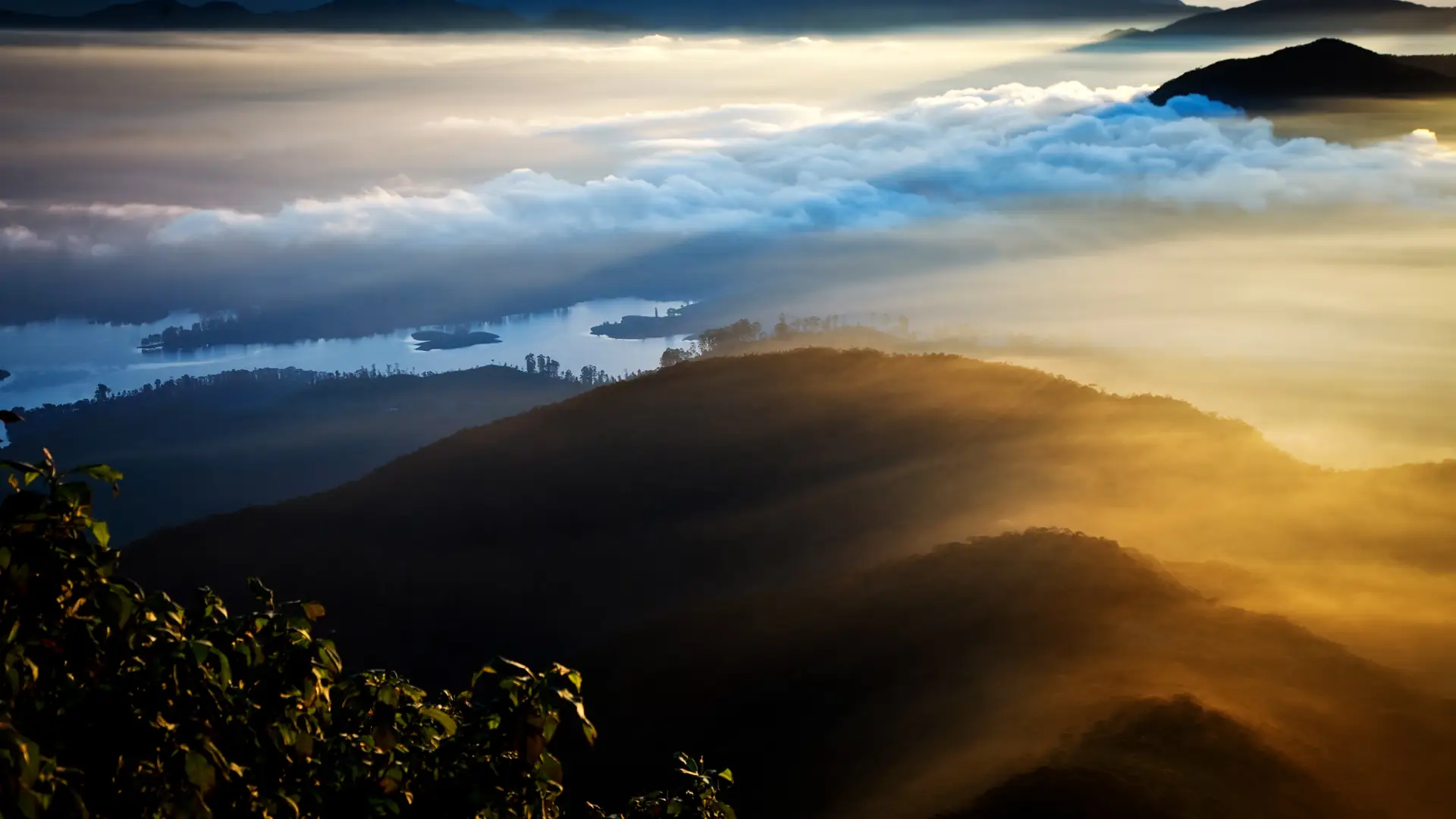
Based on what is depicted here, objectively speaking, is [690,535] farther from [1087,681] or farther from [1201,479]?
[1087,681]

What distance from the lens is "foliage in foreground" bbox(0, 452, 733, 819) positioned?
8.12m

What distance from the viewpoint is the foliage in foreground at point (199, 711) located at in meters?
8.12

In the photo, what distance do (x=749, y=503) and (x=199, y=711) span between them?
140616mm

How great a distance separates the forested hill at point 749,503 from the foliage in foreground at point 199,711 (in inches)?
4415

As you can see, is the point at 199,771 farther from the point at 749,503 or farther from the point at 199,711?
the point at 749,503

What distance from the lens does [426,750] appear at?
1109 centimetres

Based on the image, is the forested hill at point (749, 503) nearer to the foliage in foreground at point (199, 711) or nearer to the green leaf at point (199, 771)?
the foliage in foreground at point (199, 711)

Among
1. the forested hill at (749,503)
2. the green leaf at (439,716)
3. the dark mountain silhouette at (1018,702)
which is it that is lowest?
the forested hill at (749,503)

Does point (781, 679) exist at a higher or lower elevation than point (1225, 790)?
lower

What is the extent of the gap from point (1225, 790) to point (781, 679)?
136ft

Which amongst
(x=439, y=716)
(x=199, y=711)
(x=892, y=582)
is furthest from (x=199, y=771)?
(x=892, y=582)

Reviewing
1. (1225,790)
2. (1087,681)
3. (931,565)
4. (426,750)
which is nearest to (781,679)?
(931,565)

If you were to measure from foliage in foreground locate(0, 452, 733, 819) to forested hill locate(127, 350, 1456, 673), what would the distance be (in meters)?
112

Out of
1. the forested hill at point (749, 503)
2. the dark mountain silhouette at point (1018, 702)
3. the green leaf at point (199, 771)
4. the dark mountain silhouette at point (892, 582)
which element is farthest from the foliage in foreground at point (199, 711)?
the forested hill at point (749, 503)
